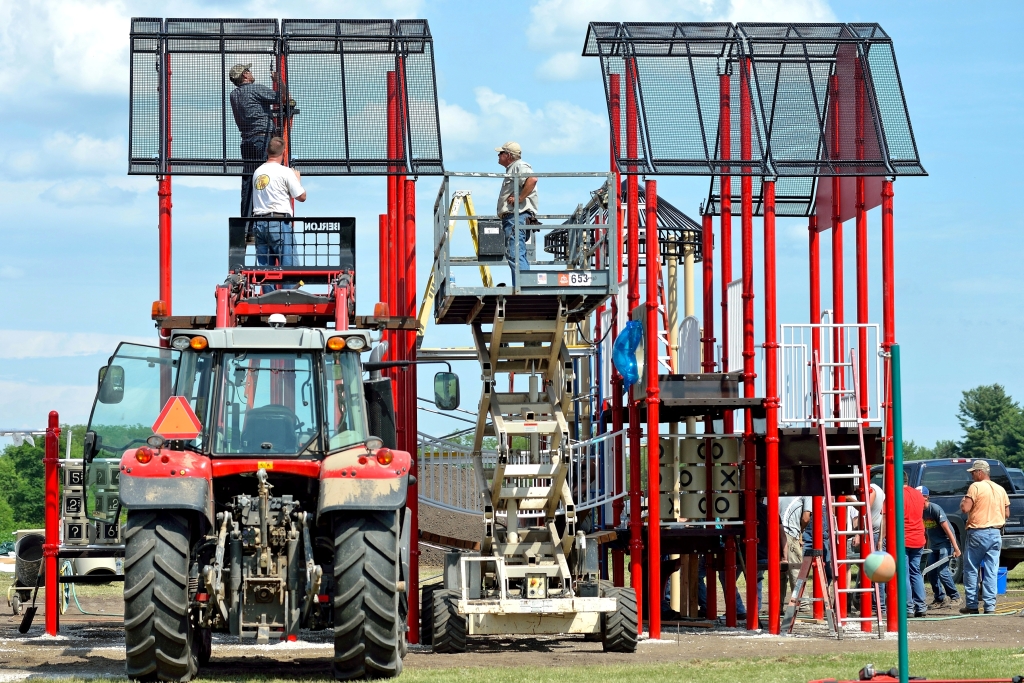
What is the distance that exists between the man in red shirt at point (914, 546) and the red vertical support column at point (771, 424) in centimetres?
346

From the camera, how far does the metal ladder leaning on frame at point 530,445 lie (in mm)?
17078

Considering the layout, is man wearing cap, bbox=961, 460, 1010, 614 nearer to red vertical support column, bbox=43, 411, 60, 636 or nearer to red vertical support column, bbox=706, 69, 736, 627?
red vertical support column, bbox=706, 69, 736, 627

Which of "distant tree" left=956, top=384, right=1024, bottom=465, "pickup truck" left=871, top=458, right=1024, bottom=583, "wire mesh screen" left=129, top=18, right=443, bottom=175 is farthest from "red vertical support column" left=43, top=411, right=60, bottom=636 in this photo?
"distant tree" left=956, top=384, right=1024, bottom=465

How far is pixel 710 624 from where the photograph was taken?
67.3ft

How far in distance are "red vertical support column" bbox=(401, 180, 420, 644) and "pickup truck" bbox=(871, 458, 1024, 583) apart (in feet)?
33.3

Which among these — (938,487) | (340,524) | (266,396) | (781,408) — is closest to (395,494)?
(340,524)

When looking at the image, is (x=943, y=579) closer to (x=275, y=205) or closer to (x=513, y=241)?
(x=513, y=241)

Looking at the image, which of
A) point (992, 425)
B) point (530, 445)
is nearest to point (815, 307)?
point (530, 445)

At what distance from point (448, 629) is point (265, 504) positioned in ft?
14.3

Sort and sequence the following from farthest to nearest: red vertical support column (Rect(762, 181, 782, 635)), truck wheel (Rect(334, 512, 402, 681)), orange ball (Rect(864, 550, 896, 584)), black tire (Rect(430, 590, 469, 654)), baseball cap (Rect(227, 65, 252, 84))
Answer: baseball cap (Rect(227, 65, 252, 84)), red vertical support column (Rect(762, 181, 782, 635)), black tire (Rect(430, 590, 469, 654)), truck wheel (Rect(334, 512, 402, 681)), orange ball (Rect(864, 550, 896, 584))

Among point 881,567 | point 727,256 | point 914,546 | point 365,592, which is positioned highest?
point 727,256

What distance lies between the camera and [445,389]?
16.1 meters

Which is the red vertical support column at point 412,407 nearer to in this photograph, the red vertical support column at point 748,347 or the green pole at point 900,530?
the red vertical support column at point 748,347

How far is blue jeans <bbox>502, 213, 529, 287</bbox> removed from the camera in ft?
55.9
